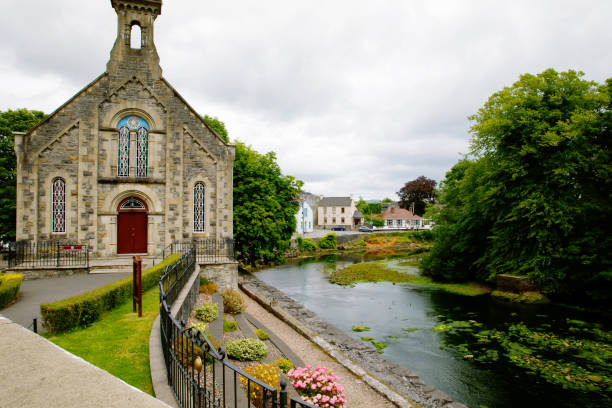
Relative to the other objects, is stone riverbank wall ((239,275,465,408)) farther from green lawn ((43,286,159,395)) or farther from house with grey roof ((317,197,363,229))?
house with grey roof ((317,197,363,229))

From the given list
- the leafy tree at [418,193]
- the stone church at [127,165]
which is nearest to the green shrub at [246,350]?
the stone church at [127,165]

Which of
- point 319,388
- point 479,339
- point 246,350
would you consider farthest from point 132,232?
point 479,339

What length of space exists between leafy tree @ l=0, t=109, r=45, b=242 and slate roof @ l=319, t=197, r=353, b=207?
73.6m

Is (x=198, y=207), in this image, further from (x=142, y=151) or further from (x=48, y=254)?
(x=48, y=254)

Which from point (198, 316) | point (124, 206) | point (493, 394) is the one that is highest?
point (124, 206)

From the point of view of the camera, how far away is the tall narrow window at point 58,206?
18953 millimetres

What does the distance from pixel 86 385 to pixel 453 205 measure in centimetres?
3466

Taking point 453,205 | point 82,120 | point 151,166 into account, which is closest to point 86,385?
point 151,166

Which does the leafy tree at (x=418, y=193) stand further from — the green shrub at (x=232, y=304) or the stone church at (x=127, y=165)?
the green shrub at (x=232, y=304)

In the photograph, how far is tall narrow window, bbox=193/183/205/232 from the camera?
69.9ft

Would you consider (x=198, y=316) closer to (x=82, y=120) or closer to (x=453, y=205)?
(x=82, y=120)

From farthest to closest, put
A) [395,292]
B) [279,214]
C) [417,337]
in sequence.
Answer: [279,214] < [395,292] < [417,337]

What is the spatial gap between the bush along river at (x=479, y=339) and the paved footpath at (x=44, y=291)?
11.5 meters

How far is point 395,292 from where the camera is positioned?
2508 cm
